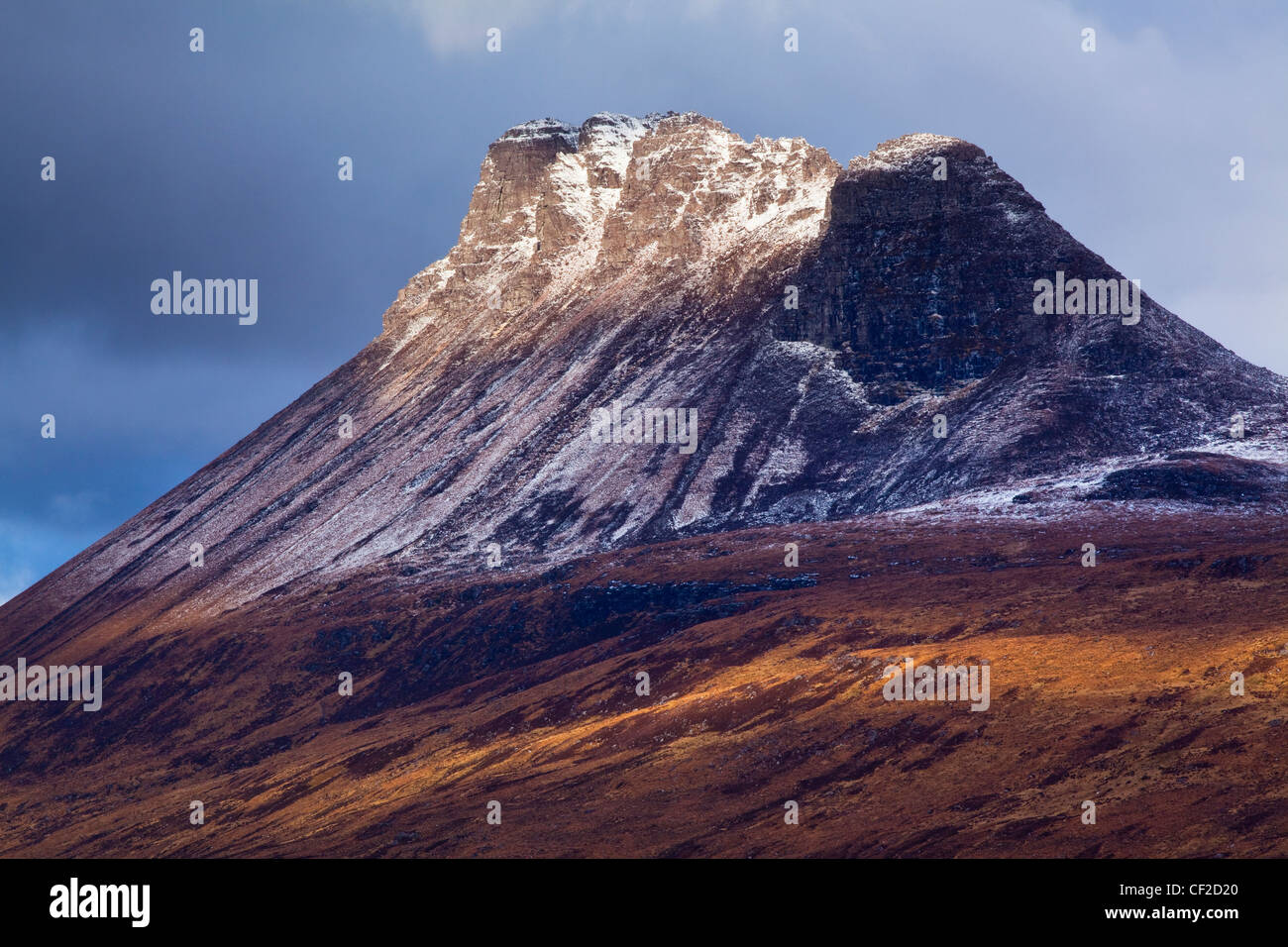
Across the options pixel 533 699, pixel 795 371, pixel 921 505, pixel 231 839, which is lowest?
pixel 231 839

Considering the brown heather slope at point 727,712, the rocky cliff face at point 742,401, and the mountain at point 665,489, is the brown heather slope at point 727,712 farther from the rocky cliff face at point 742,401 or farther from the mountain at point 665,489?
the rocky cliff face at point 742,401

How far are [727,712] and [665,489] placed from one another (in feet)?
199

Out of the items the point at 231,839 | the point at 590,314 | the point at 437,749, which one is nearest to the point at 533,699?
the point at 437,749

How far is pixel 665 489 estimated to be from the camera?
457 feet

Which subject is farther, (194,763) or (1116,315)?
(1116,315)

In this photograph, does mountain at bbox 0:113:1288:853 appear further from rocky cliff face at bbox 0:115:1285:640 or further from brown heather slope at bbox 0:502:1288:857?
brown heather slope at bbox 0:502:1288:857

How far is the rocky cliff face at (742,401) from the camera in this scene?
130 metres

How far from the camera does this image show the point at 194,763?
367 feet

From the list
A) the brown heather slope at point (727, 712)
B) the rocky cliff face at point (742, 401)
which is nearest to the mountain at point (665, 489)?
the rocky cliff face at point (742, 401)

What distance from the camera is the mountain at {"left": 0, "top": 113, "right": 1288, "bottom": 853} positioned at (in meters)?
102

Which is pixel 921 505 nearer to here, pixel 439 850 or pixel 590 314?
pixel 439 850

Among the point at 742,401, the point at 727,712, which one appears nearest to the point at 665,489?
the point at 742,401

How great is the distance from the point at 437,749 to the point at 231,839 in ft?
46.8

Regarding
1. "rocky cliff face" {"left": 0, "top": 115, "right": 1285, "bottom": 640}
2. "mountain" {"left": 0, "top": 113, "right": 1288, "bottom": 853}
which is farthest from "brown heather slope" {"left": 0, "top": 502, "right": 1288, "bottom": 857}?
"rocky cliff face" {"left": 0, "top": 115, "right": 1285, "bottom": 640}
